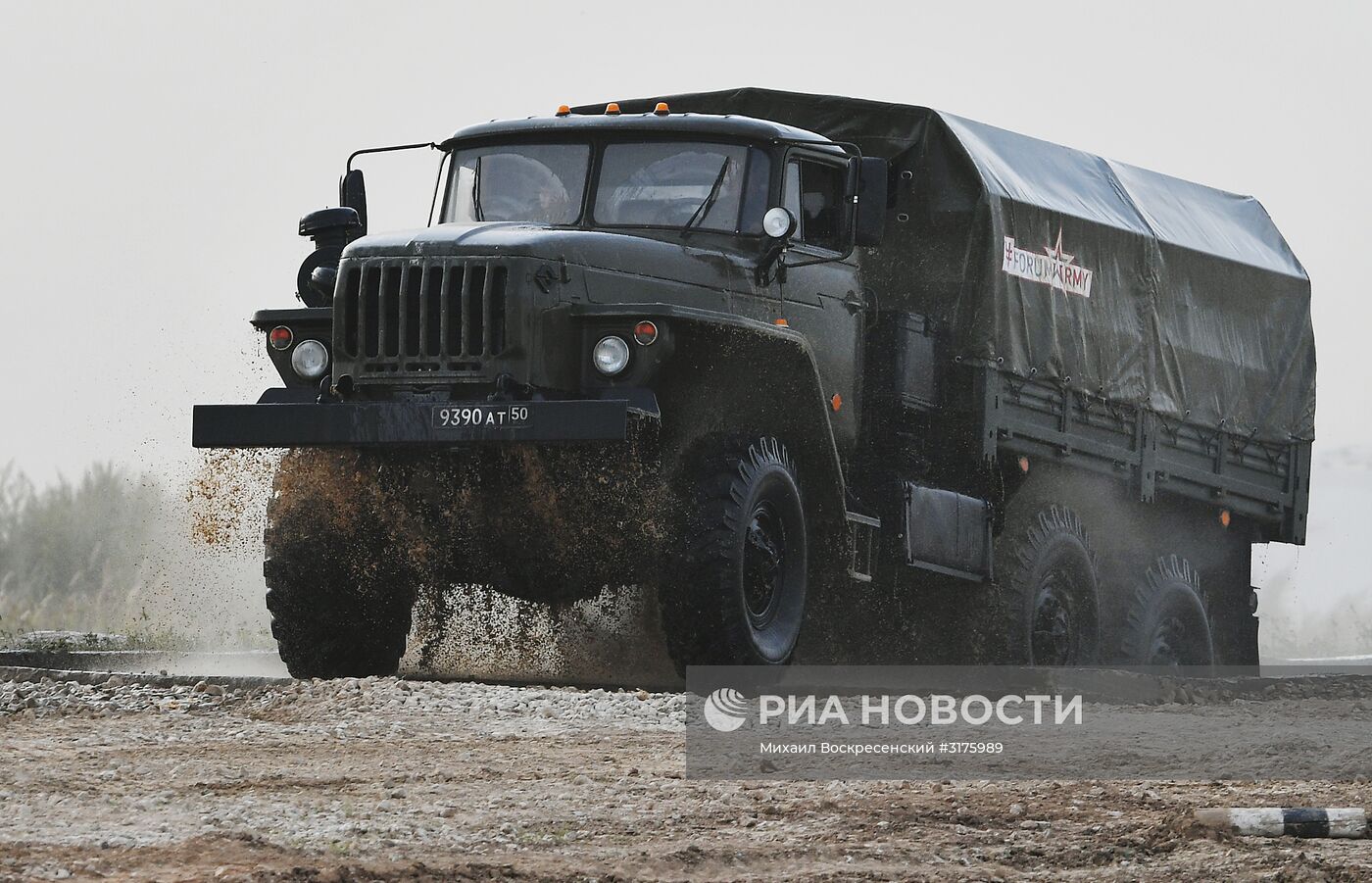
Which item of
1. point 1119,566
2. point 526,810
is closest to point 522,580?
point 526,810

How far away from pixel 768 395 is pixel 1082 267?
4.04m

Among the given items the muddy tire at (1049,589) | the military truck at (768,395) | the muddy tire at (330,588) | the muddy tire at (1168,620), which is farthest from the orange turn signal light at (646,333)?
the muddy tire at (1168,620)

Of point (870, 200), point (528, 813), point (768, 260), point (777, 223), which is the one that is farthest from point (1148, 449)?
point (528, 813)

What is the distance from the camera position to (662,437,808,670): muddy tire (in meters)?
10.2

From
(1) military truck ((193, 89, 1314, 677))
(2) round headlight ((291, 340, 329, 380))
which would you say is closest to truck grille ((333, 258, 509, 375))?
(1) military truck ((193, 89, 1314, 677))

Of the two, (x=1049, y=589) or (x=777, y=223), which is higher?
(x=777, y=223)

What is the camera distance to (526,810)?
707cm

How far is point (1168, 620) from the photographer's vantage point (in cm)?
1542

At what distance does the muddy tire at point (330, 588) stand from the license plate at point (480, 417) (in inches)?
37.6

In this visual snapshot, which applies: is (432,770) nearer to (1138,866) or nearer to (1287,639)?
(1138,866)

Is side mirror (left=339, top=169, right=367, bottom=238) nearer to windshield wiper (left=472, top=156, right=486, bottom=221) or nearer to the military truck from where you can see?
the military truck

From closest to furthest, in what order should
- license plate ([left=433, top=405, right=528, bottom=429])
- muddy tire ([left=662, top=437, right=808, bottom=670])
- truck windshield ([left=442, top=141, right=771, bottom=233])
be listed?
license plate ([left=433, top=405, right=528, bottom=429])
muddy tire ([left=662, top=437, right=808, bottom=670])
truck windshield ([left=442, top=141, right=771, bottom=233])

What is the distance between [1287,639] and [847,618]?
17877 millimetres

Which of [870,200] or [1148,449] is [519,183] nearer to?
[870,200]
